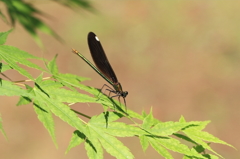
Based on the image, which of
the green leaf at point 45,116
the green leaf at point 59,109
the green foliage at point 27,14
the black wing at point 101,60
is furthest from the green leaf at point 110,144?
the green foliage at point 27,14

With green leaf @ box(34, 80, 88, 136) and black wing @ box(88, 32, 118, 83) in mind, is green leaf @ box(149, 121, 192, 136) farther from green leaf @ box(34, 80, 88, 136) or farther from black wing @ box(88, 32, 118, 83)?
black wing @ box(88, 32, 118, 83)

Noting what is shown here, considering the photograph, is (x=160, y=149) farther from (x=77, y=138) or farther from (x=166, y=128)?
(x=77, y=138)

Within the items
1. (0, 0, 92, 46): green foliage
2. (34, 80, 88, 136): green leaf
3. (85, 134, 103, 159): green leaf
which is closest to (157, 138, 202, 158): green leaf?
(85, 134, 103, 159): green leaf

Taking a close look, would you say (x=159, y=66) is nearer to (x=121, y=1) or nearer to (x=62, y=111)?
(x=121, y=1)

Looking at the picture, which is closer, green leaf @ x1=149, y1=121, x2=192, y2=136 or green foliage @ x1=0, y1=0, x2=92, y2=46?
green leaf @ x1=149, y1=121, x2=192, y2=136

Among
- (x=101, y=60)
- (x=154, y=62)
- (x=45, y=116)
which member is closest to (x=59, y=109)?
(x=45, y=116)

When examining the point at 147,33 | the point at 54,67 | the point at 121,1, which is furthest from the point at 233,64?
the point at 54,67
